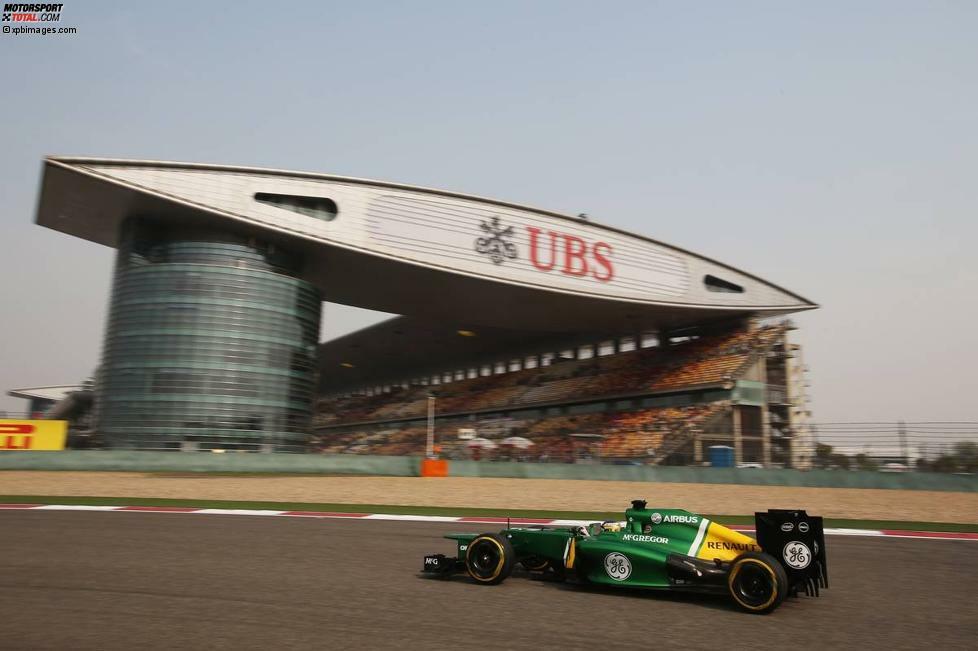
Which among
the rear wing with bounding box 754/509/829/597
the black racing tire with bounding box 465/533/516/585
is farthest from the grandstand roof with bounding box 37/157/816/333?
A: the rear wing with bounding box 754/509/829/597

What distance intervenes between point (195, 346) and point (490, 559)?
30.8 meters

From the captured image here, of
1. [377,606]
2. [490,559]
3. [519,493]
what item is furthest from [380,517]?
[377,606]

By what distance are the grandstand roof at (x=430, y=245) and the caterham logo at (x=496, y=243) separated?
67 millimetres

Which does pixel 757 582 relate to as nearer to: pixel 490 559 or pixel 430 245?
pixel 490 559

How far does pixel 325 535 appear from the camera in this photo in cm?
1003

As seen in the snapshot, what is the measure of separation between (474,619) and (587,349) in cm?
5092

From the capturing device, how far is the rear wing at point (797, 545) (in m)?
6.20

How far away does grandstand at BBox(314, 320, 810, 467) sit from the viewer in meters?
35.7

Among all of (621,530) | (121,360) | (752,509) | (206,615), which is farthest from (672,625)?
(121,360)

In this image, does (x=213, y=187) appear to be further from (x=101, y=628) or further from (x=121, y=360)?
(x=101, y=628)

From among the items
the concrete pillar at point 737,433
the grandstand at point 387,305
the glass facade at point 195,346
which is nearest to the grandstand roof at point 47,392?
the grandstand at point 387,305

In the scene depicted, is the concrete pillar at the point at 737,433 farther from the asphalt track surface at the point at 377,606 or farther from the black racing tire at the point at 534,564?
the black racing tire at the point at 534,564

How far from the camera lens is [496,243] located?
3881 cm

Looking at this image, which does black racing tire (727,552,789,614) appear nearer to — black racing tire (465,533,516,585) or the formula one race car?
the formula one race car
